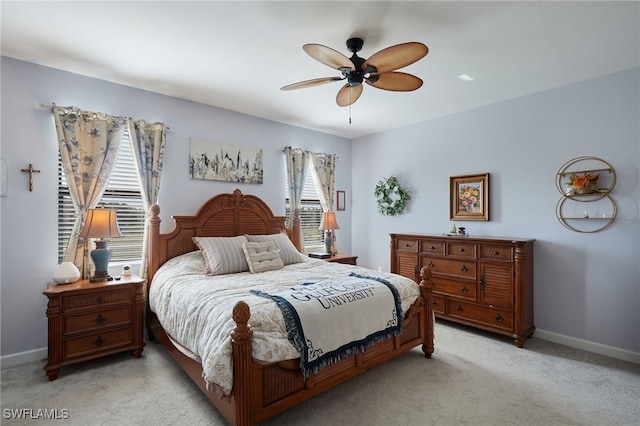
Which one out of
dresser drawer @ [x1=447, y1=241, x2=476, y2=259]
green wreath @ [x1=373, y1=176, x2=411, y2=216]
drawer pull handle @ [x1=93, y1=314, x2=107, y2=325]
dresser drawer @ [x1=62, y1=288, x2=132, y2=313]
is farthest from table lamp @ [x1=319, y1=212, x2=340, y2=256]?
drawer pull handle @ [x1=93, y1=314, x2=107, y2=325]

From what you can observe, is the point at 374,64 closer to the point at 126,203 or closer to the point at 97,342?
the point at 126,203

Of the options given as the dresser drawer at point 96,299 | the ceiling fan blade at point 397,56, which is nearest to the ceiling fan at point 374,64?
the ceiling fan blade at point 397,56

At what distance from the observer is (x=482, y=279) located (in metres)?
3.61

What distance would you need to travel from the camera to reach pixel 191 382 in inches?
103

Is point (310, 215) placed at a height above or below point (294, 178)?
below

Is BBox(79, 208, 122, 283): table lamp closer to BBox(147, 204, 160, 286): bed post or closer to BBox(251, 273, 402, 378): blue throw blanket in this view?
BBox(147, 204, 160, 286): bed post

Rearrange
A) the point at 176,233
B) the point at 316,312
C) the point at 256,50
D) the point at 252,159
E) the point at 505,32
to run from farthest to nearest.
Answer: the point at 252,159, the point at 176,233, the point at 256,50, the point at 505,32, the point at 316,312

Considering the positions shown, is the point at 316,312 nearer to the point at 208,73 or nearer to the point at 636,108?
the point at 208,73

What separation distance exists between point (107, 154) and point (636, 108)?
17.5 feet

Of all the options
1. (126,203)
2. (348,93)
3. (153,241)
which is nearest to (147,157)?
(126,203)

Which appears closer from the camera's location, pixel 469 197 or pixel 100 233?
pixel 100 233

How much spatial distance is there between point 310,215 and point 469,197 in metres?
2.45

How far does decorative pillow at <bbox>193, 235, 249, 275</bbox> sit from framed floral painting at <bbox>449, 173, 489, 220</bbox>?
115 inches

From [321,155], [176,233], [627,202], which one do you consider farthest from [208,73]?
[627,202]
